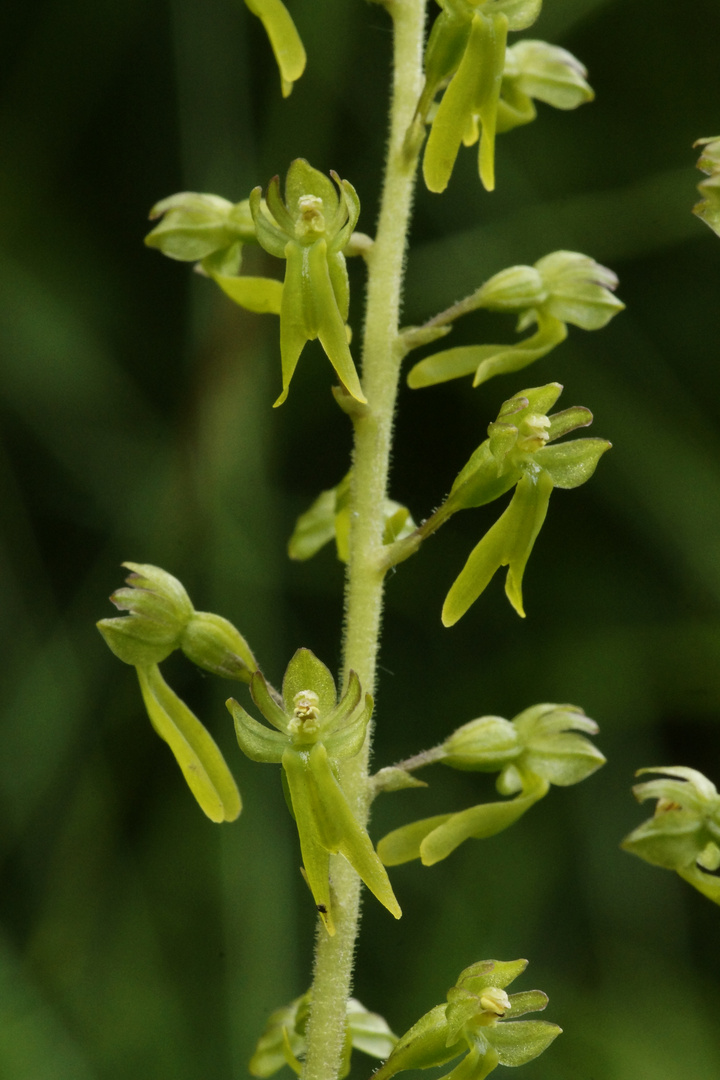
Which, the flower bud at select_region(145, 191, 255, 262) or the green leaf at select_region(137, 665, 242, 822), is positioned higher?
the flower bud at select_region(145, 191, 255, 262)

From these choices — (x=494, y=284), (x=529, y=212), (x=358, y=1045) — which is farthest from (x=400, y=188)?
(x=529, y=212)

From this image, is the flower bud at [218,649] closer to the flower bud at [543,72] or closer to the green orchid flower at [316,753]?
the green orchid flower at [316,753]

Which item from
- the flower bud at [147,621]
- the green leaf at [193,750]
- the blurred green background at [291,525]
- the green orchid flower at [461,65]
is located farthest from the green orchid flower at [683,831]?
Answer: the blurred green background at [291,525]

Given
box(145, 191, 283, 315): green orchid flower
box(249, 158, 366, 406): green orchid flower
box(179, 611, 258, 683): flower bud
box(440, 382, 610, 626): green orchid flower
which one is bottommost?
box(179, 611, 258, 683): flower bud

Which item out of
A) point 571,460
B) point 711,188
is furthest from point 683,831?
point 711,188

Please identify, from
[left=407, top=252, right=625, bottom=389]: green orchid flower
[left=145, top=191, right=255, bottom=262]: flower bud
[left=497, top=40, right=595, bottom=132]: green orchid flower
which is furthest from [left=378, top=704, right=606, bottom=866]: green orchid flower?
[left=497, top=40, right=595, bottom=132]: green orchid flower

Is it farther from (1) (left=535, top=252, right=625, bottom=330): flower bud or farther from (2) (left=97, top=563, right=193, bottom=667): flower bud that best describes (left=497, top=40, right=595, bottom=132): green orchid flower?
(2) (left=97, top=563, right=193, bottom=667): flower bud

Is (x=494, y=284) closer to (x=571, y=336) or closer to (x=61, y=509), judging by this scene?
(x=571, y=336)
